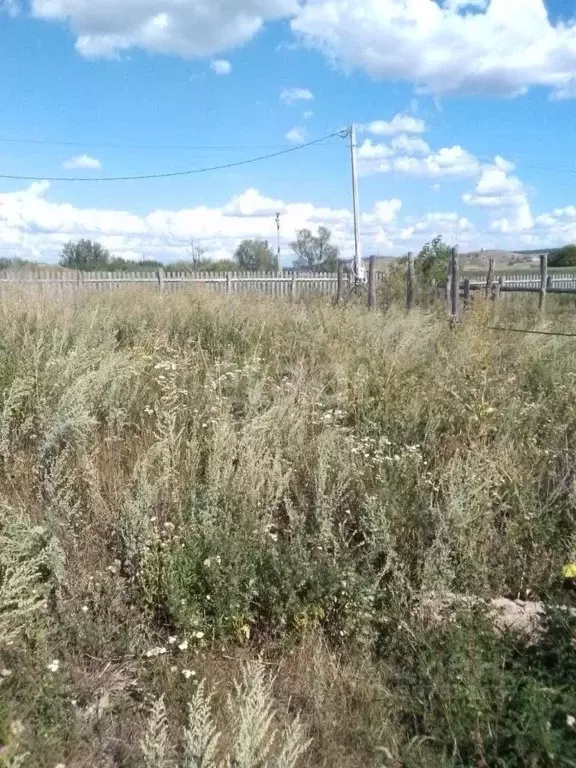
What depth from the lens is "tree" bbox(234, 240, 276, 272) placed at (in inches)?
1845

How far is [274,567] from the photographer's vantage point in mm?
3352

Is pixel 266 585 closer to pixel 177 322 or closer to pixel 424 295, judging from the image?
pixel 177 322

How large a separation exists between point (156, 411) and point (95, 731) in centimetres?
238

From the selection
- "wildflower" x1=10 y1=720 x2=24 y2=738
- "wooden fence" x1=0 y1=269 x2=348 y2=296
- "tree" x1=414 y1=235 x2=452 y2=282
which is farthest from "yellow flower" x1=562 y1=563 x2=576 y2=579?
"tree" x1=414 y1=235 x2=452 y2=282

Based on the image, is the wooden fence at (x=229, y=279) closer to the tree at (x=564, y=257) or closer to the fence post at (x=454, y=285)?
the fence post at (x=454, y=285)

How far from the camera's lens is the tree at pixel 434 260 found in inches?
834

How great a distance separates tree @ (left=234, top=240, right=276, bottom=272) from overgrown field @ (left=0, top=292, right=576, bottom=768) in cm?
4197

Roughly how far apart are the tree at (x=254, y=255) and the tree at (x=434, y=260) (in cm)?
2551

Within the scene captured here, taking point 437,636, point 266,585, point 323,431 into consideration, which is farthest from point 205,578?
point 323,431

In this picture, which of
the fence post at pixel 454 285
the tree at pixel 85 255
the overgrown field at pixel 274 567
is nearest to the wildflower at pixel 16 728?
the overgrown field at pixel 274 567

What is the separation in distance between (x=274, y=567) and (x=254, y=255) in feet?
149

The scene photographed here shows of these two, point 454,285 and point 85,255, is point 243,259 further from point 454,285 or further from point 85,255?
point 454,285

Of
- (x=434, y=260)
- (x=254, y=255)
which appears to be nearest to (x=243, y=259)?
(x=254, y=255)

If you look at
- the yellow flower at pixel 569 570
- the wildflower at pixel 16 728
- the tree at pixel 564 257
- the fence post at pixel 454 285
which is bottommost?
the wildflower at pixel 16 728
